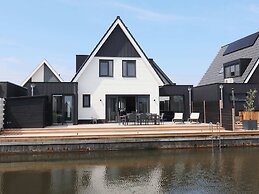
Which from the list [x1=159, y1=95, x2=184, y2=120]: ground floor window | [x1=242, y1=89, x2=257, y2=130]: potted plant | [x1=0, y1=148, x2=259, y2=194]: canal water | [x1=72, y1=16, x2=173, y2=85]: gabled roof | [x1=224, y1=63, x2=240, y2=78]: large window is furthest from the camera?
[x1=224, y1=63, x2=240, y2=78]: large window

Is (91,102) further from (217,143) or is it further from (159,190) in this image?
(159,190)

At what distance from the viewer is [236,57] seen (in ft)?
86.5

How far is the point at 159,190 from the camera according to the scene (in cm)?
788

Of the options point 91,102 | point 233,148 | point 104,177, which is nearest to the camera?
point 104,177

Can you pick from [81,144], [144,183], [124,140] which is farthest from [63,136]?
[144,183]

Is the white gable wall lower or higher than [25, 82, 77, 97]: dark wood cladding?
higher

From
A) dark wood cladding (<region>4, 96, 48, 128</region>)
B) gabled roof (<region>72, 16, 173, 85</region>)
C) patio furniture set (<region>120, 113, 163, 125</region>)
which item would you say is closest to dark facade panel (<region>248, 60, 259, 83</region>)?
gabled roof (<region>72, 16, 173, 85</region>)

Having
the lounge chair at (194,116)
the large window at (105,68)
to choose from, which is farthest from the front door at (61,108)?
the lounge chair at (194,116)

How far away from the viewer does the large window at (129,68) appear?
20.6m

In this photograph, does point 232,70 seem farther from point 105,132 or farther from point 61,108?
point 105,132

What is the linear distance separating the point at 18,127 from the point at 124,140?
614 cm

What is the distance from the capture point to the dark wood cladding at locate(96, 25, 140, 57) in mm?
20359

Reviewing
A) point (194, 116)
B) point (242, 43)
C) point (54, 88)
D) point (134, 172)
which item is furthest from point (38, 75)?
point (134, 172)

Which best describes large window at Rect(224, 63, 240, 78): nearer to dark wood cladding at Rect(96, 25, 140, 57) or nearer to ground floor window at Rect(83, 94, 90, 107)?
dark wood cladding at Rect(96, 25, 140, 57)
